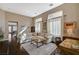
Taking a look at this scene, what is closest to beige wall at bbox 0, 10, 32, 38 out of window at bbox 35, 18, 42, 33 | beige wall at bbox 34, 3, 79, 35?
window at bbox 35, 18, 42, 33

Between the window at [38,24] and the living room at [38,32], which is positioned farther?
the window at [38,24]

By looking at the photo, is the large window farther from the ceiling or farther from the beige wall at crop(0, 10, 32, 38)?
the beige wall at crop(0, 10, 32, 38)

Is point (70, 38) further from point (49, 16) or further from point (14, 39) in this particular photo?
point (14, 39)

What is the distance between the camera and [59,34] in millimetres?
2100

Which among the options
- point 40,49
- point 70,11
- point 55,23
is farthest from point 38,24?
point 70,11

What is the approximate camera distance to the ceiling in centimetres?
206

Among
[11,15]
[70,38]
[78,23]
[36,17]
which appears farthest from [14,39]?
[78,23]

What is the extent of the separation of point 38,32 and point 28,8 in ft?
1.70

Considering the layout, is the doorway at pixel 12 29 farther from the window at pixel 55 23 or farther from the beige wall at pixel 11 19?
the window at pixel 55 23

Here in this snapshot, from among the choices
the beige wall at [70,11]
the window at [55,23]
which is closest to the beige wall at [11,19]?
the window at [55,23]

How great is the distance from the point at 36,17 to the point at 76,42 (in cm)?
92

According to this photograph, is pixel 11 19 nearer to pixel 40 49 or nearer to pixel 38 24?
pixel 38 24

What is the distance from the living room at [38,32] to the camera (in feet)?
6.72

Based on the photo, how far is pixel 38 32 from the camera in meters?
2.17
